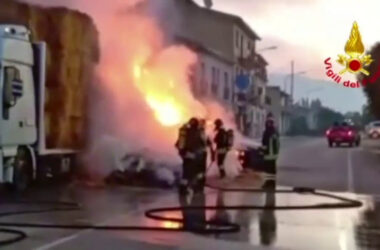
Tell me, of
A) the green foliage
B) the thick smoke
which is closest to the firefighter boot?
the thick smoke

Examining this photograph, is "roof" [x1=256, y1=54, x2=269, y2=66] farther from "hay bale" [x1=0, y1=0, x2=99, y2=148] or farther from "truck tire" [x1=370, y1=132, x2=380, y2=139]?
"hay bale" [x1=0, y1=0, x2=99, y2=148]

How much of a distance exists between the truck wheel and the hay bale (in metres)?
0.96

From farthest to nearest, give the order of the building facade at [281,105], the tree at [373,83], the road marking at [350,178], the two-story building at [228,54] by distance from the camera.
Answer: the building facade at [281,105] → the tree at [373,83] → the two-story building at [228,54] → the road marking at [350,178]

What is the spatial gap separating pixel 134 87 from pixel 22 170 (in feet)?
18.7

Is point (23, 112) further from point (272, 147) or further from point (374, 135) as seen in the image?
point (374, 135)

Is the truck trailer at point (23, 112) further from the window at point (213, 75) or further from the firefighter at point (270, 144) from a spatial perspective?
the window at point (213, 75)

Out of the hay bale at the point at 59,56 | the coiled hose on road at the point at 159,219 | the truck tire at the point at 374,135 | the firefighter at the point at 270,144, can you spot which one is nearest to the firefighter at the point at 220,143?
the firefighter at the point at 270,144

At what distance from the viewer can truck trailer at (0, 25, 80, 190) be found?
18.0 meters

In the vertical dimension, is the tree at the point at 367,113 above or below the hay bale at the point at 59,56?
above

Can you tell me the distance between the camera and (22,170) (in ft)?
62.1

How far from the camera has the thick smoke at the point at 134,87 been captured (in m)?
22.1

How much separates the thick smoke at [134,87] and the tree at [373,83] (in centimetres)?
4490

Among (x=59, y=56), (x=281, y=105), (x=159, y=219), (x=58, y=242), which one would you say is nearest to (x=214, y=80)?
(x=59, y=56)

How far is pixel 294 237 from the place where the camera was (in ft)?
40.1
